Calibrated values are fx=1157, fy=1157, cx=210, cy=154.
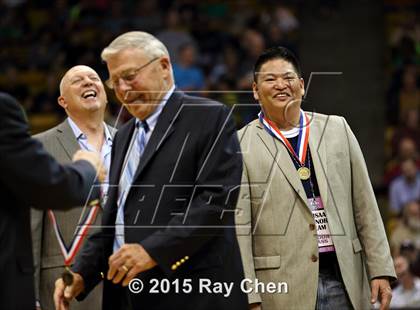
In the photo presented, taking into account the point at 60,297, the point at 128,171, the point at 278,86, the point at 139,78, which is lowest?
the point at 60,297

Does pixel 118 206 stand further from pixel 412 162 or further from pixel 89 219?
pixel 412 162

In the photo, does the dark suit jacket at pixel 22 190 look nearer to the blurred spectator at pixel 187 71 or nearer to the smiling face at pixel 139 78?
the smiling face at pixel 139 78

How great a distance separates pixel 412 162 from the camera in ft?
34.3

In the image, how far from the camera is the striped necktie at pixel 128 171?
463 centimetres

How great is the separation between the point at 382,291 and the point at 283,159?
2.41 ft

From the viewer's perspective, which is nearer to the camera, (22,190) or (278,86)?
(22,190)

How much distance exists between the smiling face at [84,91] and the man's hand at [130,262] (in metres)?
1.48

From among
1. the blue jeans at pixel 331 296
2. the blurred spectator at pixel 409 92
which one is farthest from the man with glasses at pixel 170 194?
the blurred spectator at pixel 409 92

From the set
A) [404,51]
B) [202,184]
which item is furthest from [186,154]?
[404,51]

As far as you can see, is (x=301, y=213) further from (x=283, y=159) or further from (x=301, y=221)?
(x=283, y=159)

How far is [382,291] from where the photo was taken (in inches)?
203

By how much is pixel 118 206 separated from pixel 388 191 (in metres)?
6.52

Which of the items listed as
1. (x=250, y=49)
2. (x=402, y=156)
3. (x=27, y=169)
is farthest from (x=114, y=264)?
(x=250, y=49)

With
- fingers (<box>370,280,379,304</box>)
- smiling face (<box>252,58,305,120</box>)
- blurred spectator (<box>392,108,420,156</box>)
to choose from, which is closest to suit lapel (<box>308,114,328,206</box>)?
smiling face (<box>252,58,305,120</box>)
